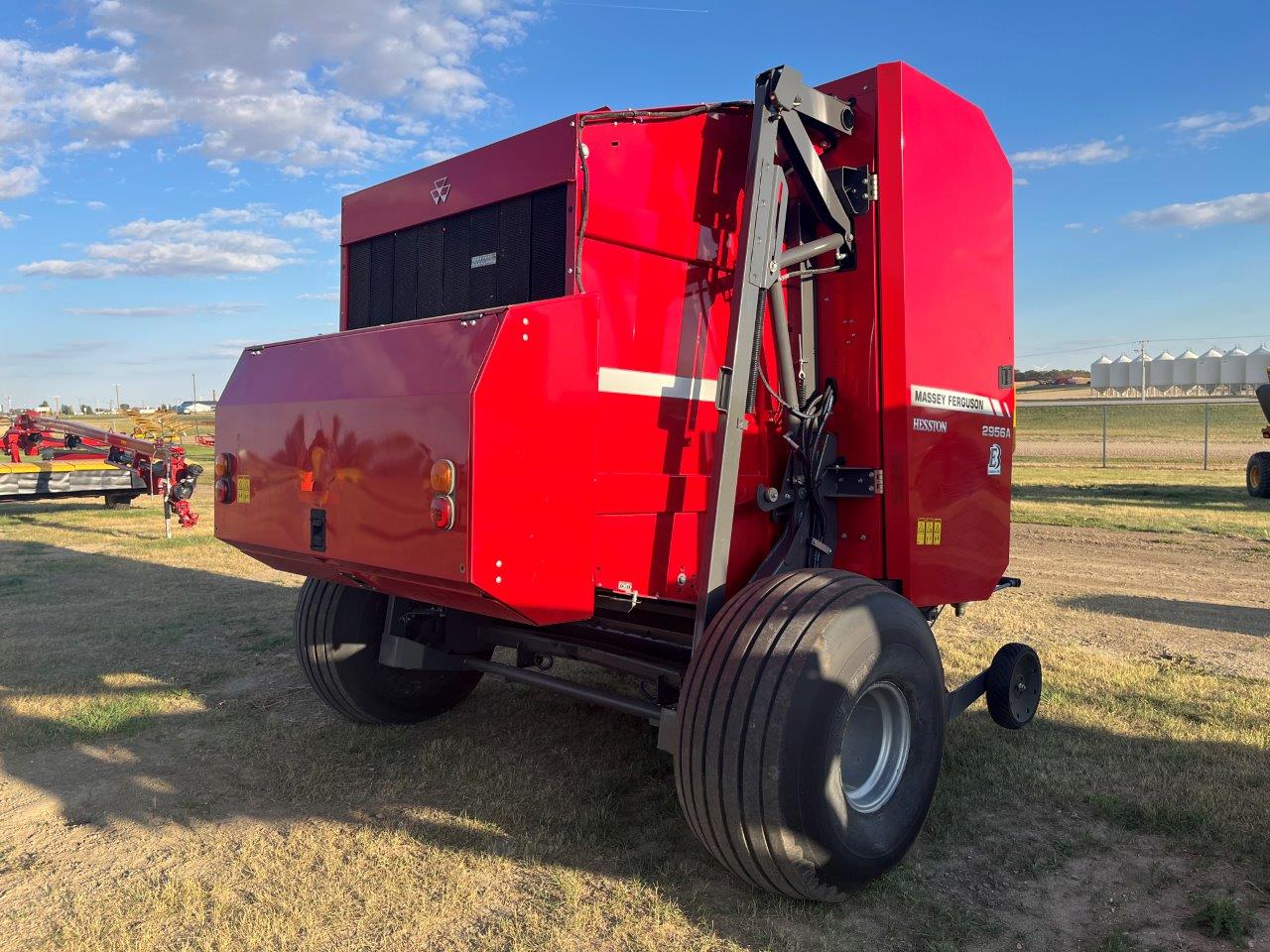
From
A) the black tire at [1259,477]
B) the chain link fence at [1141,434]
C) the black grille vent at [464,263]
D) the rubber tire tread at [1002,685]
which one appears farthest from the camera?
the chain link fence at [1141,434]

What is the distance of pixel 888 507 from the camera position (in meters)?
3.95

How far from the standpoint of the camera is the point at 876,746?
3.39 metres

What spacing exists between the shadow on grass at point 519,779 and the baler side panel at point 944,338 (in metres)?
0.94

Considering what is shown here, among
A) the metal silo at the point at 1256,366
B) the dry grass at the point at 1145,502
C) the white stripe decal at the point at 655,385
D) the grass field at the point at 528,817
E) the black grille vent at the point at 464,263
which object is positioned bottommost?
the grass field at the point at 528,817

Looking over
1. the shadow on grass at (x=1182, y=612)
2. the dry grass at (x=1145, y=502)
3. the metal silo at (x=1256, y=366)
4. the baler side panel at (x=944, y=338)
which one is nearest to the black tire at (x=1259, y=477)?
the dry grass at (x=1145, y=502)

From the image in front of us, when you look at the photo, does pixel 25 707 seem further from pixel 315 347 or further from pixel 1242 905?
pixel 1242 905

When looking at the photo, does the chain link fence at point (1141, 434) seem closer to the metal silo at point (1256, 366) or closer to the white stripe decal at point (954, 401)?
the metal silo at point (1256, 366)

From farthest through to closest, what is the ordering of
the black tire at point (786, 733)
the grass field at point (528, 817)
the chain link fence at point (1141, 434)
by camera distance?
the chain link fence at point (1141, 434) < the grass field at point (528, 817) < the black tire at point (786, 733)

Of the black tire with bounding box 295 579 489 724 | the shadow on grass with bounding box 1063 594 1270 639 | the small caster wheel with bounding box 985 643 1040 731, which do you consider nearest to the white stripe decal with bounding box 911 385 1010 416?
the small caster wheel with bounding box 985 643 1040 731

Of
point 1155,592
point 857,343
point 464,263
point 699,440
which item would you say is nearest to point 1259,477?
point 1155,592

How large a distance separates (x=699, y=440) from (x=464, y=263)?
1197 millimetres

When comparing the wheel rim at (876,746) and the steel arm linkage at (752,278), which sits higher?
the steel arm linkage at (752,278)

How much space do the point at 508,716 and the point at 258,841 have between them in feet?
5.42

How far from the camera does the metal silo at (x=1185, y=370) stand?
51.5 m
